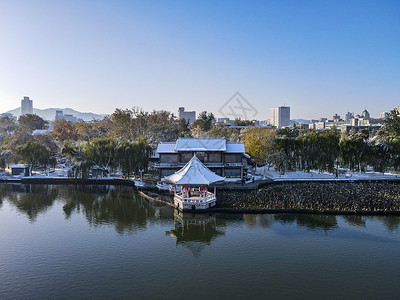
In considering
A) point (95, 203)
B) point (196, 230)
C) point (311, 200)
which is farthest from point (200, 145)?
point (196, 230)

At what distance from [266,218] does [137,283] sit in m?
13.4

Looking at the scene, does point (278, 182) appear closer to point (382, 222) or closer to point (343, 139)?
point (343, 139)

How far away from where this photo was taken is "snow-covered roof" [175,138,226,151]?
37.5m

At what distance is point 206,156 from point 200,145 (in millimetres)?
1608

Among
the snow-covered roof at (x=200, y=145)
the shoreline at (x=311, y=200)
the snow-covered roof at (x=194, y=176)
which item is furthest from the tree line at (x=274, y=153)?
the snow-covered roof at (x=194, y=176)

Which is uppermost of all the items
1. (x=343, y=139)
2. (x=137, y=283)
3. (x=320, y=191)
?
(x=343, y=139)

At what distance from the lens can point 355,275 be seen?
15.6 metres

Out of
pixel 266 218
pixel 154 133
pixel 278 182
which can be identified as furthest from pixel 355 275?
pixel 154 133

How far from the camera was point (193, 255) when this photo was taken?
60.2ft

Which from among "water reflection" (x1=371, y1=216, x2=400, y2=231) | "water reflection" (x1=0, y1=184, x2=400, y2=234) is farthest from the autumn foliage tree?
"water reflection" (x1=371, y1=216, x2=400, y2=231)

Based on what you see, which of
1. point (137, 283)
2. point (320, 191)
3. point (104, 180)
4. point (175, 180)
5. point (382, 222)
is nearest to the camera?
point (137, 283)

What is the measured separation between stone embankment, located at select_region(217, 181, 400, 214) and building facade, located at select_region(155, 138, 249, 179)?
19.6 ft

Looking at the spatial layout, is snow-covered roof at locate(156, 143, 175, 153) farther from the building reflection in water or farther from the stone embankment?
the building reflection in water

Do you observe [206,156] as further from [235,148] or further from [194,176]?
[194,176]
